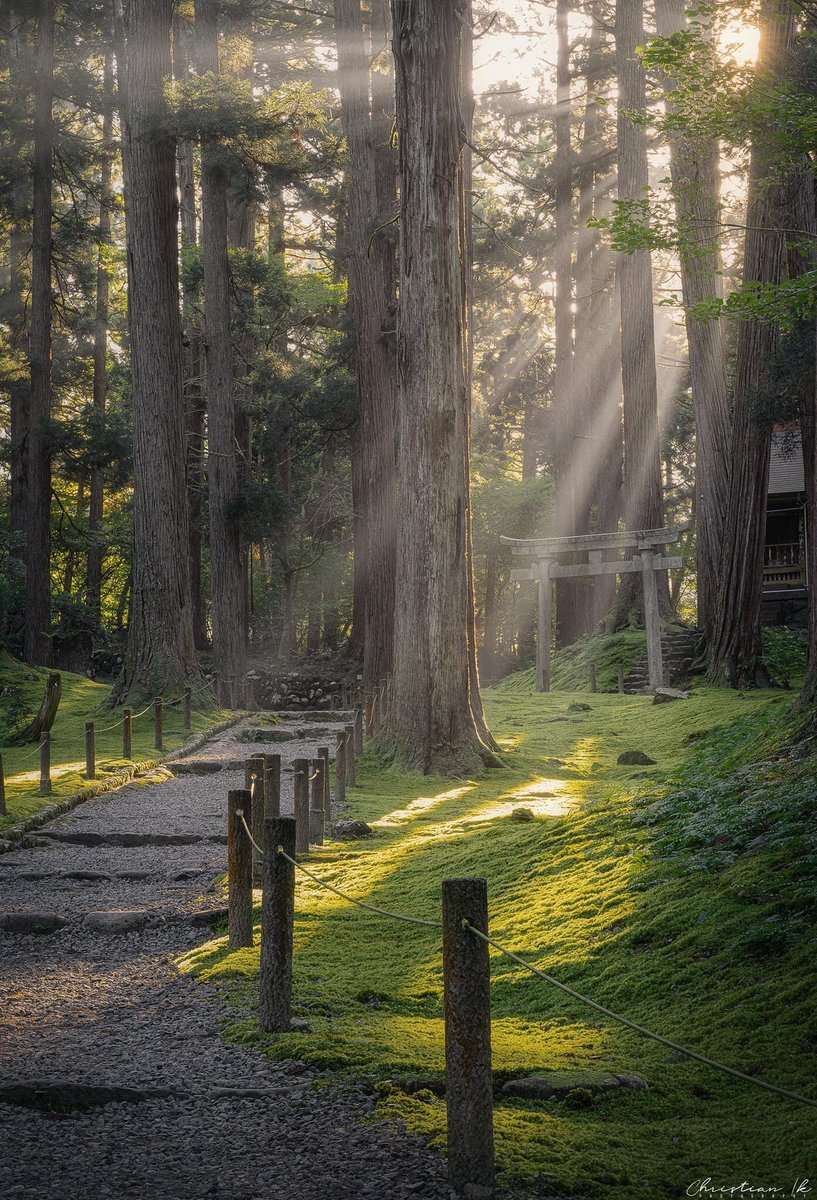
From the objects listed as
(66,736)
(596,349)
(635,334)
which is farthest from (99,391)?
(66,736)

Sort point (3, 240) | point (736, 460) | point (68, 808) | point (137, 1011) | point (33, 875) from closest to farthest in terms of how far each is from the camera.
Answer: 1. point (137, 1011)
2. point (33, 875)
3. point (68, 808)
4. point (736, 460)
5. point (3, 240)

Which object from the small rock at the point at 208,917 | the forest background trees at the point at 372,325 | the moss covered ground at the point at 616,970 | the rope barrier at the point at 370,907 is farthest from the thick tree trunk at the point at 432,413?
the rope barrier at the point at 370,907

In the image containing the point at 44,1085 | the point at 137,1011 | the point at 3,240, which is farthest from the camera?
the point at 3,240

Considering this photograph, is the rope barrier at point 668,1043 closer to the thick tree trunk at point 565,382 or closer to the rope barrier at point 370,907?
the rope barrier at point 370,907

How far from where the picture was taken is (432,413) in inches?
488

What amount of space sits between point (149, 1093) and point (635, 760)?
9.05 m

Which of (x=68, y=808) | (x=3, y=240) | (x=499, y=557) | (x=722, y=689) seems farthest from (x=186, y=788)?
(x=499, y=557)

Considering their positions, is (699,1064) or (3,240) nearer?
(699,1064)

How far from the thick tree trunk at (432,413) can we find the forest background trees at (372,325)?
49 mm

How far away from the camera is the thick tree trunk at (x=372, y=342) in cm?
2062

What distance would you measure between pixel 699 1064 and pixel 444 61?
465 inches

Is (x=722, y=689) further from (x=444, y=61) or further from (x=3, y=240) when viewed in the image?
(x=3, y=240)

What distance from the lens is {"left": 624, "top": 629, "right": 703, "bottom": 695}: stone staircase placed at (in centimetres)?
2131

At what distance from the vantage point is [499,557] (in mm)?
38906
